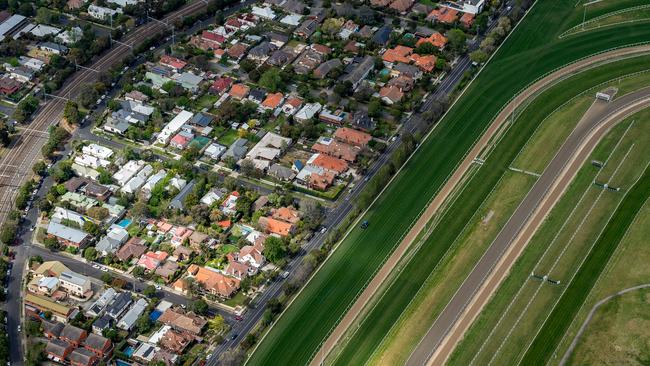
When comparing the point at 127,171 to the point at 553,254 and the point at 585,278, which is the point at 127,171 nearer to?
the point at 553,254

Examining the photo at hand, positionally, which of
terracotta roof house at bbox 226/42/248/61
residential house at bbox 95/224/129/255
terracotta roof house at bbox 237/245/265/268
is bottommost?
residential house at bbox 95/224/129/255

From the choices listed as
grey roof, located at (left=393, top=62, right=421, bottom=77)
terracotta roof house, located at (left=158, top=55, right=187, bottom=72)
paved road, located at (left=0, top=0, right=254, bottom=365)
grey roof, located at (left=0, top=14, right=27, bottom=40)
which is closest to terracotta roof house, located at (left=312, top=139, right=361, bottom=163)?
grey roof, located at (left=393, top=62, right=421, bottom=77)

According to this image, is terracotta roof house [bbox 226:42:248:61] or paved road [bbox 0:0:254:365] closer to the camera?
paved road [bbox 0:0:254:365]

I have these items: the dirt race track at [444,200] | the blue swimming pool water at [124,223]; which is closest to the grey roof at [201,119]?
the blue swimming pool water at [124,223]

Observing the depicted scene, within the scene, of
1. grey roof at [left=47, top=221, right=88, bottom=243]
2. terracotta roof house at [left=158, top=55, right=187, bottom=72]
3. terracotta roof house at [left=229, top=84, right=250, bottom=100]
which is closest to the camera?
grey roof at [left=47, top=221, right=88, bottom=243]

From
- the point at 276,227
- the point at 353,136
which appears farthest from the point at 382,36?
the point at 276,227

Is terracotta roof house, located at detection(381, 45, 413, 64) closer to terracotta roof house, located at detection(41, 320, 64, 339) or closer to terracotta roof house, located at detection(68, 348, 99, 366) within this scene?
terracotta roof house, located at detection(41, 320, 64, 339)

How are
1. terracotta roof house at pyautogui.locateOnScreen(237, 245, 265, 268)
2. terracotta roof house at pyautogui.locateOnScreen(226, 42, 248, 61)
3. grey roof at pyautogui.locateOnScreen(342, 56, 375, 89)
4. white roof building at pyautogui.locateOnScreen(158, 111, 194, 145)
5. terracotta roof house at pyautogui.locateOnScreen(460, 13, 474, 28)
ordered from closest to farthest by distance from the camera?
terracotta roof house at pyautogui.locateOnScreen(237, 245, 265, 268)
white roof building at pyautogui.locateOnScreen(158, 111, 194, 145)
grey roof at pyautogui.locateOnScreen(342, 56, 375, 89)
terracotta roof house at pyautogui.locateOnScreen(226, 42, 248, 61)
terracotta roof house at pyautogui.locateOnScreen(460, 13, 474, 28)
